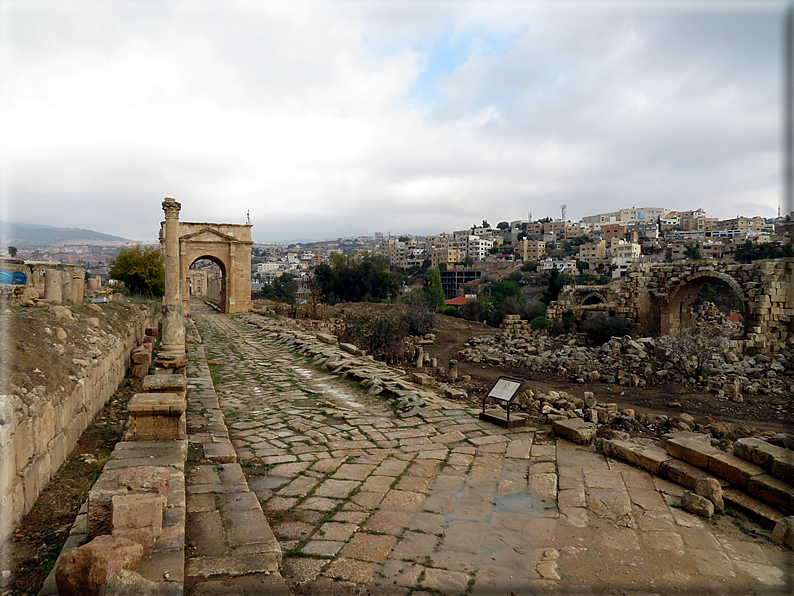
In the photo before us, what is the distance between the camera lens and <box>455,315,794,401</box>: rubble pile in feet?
36.3

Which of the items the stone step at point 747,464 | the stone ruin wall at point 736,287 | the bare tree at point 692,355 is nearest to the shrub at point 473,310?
the stone ruin wall at point 736,287

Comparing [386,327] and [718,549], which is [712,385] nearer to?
[386,327]

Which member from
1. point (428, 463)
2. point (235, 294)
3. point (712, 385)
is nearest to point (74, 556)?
point (428, 463)

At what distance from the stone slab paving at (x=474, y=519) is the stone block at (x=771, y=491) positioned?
526mm

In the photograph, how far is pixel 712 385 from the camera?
10.8m

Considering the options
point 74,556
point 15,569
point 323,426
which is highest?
point 74,556

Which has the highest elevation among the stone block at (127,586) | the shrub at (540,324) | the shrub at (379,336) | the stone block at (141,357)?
the stone block at (127,586)

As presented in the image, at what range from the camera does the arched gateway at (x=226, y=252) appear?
24.5 meters

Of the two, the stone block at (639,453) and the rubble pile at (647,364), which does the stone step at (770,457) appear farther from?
the rubble pile at (647,364)

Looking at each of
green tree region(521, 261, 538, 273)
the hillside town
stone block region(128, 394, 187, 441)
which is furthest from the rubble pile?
green tree region(521, 261, 538, 273)

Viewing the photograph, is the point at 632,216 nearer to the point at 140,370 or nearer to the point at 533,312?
the point at 533,312

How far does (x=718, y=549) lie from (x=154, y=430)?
4349 millimetres

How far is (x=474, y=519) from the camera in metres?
3.25

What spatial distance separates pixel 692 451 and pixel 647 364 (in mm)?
8902
